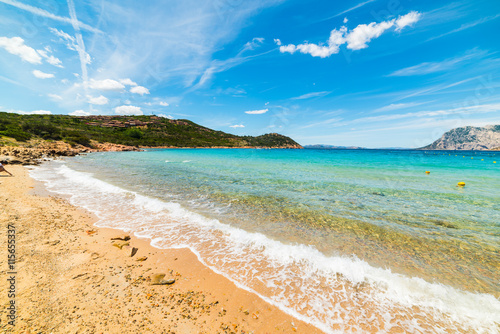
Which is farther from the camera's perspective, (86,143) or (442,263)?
(86,143)

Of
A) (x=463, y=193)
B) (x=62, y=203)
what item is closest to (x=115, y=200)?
(x=62, y=203)

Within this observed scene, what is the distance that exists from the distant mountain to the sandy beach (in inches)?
10580

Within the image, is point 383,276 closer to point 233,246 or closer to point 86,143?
point 233,246

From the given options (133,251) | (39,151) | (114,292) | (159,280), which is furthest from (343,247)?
(39,151)

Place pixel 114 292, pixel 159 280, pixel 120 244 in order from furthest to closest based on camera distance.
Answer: pixel 120 244, pixel 159 280, pixel 114 292

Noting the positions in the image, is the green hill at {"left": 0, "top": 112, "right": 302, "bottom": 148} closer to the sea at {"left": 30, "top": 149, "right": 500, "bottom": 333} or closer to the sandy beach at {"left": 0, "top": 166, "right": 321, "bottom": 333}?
the sea at {"left": 30, "top": 149, "right": 500, "bottom": 333}

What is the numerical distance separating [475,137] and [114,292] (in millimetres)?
279911

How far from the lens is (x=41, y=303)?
368cm

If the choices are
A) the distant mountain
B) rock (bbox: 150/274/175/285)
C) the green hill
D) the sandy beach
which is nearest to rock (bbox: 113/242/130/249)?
the sandy beach

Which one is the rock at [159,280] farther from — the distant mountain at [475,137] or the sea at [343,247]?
the distant mountain at [475,137]

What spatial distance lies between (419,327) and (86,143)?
274ft

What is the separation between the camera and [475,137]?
175 metres

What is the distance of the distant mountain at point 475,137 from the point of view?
16938 centimetres

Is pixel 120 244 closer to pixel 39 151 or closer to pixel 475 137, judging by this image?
pixel 39 151
